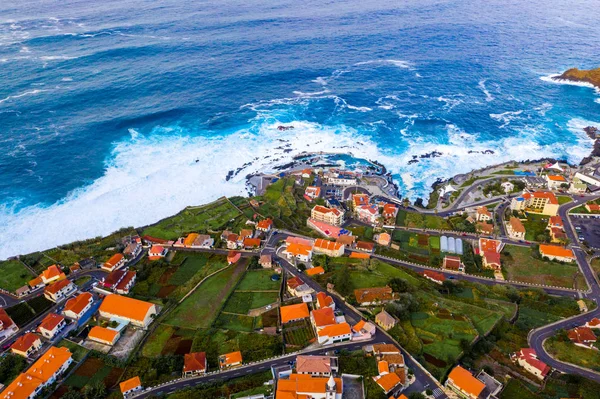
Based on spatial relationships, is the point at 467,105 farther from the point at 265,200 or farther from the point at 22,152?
the point at 22,152

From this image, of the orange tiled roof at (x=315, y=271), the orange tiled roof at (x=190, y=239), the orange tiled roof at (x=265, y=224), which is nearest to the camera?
the orange tiled roof at (x=315, y=271)

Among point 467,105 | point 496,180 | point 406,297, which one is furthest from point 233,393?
point 467,105

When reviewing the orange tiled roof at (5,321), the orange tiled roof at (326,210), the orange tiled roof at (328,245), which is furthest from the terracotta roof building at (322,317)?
the orange tiled roof at (5,321)

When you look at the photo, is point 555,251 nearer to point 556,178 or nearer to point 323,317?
point 556,178

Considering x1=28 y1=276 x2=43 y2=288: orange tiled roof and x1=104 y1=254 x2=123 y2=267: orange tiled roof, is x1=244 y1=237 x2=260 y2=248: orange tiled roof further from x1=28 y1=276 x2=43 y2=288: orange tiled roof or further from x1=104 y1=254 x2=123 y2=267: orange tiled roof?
x1=28 y1=276 x2=43 y2=288: orange tiled roof

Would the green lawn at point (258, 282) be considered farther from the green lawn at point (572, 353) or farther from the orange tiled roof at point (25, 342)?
the green lawn at point (572, 353)

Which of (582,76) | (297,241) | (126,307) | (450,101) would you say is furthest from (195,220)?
(582,76)
